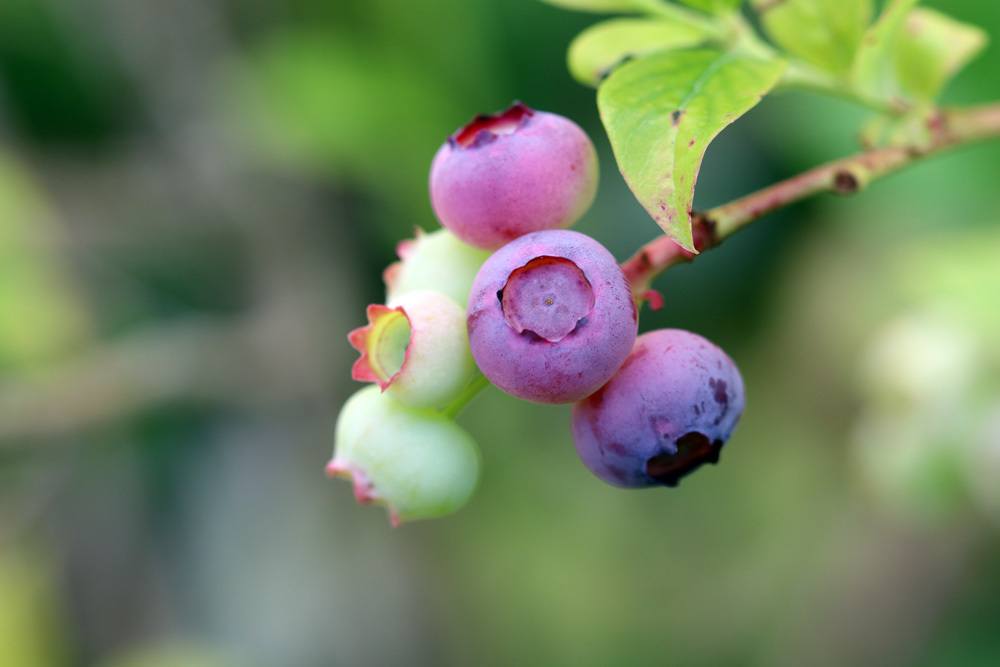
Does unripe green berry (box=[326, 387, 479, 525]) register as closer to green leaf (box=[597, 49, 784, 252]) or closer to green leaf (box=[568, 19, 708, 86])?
green leaf (box=[597, 49, 784, 252])

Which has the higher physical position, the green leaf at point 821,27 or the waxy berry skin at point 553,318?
the green leaf at point 821,27

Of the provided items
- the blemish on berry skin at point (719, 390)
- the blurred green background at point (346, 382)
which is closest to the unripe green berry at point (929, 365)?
the blurred green background at point (346, 382)

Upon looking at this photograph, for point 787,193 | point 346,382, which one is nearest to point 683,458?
point 787,193

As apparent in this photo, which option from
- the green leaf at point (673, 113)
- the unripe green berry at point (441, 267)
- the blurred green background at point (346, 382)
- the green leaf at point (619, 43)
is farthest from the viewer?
the blurred green background at point (346, 382)

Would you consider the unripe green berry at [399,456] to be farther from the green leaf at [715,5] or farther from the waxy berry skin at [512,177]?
the green leaf at [715,5]

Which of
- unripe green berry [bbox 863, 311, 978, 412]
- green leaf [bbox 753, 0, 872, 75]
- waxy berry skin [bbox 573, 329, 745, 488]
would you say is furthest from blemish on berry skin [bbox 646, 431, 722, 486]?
unripe green berry [bbox 863, 311, 978, 412]

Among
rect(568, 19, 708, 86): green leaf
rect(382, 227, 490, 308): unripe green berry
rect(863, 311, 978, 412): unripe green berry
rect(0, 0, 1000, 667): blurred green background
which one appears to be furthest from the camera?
rect(0, 0, 1000, 667): blurred green background

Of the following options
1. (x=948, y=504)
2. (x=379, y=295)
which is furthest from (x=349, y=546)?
(x=948, y=504)

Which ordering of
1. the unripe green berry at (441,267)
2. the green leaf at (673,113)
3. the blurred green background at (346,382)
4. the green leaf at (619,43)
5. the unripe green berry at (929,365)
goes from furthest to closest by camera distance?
the blurred green background at (346,382) < the unripe green berry at (929,365) < the green leaf at (619,43) < the unripe green berry at (441,267) < the green leaf at (673,113)
